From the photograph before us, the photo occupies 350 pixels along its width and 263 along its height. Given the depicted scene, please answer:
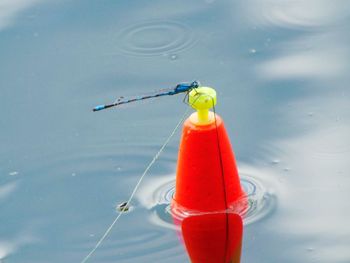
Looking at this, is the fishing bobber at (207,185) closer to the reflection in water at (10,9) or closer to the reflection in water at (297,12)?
the reflection in water at (297,12)

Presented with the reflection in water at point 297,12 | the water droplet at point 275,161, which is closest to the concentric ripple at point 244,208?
the water droplet at point 275,161

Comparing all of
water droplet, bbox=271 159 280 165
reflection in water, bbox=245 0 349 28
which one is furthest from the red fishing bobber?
reflection in water, bbox=245 0 349 28

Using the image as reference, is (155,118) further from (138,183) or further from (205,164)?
(205,164)

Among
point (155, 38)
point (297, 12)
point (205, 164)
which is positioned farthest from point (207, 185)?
point (297, 12)

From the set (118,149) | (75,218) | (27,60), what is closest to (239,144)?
(118,149)

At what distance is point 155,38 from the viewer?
4.13 meters

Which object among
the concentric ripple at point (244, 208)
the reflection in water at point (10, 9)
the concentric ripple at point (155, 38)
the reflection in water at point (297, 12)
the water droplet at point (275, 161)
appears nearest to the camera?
the concentric ripple at point (244, 208)

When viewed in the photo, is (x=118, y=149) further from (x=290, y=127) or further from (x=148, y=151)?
(x=290, y=127)

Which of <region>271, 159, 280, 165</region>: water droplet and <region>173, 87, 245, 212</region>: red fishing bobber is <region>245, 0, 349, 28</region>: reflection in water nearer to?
<region>271, 159, 280, 165</region>: water droplet

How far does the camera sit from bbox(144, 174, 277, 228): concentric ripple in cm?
322

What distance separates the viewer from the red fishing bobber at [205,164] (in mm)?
3145

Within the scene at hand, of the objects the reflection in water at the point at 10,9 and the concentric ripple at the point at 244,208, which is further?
the reflection in water at the point at 10,9

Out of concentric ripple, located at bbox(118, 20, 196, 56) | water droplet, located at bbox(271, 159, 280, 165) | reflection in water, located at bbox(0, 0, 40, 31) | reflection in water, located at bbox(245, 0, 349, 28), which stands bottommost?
water droplet, located at bbox(271, 159, 280, 165)

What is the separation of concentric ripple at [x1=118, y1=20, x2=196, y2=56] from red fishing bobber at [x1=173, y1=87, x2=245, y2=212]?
918 mm
